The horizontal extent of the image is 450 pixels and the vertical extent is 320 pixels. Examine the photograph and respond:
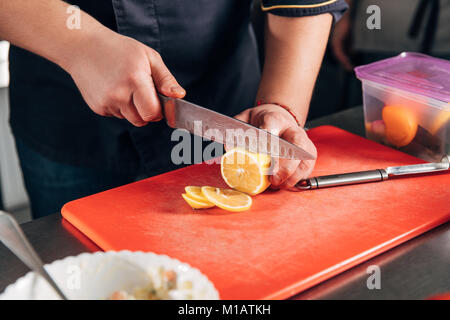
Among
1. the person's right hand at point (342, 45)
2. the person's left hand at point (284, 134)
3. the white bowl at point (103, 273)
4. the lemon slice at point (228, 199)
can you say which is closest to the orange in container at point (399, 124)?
the person's left hand at point (284, 134)

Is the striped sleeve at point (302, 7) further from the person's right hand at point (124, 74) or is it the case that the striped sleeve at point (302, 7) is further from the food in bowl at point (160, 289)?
the food in bowl at point (160, 289)

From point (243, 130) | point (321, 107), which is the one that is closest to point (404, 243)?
point (243, 130)

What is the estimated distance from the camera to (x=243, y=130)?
3.43 ft

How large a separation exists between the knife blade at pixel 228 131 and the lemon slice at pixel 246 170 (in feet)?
0.08

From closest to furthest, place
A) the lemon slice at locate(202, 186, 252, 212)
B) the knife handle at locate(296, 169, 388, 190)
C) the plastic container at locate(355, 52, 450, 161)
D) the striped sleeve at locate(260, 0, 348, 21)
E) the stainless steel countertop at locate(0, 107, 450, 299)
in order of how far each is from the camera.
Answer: the stainless steel countertop at locate(0, 107, 450, 299) < the lemon slice at locate(202, 186, 252, 212) < the knife handle at locate(296, 169, 388, 190) < the plastic container at locate(355, 52, 450, 161) < the striped sleeve at locate(260, 0, 348, 21)

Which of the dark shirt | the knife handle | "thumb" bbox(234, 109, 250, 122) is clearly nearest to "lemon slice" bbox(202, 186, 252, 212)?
the knife handle

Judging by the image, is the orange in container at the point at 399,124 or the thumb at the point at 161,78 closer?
the thumb at the point at 161,78

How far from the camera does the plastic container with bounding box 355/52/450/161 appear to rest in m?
1.25

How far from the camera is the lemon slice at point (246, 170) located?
1072 millimetres

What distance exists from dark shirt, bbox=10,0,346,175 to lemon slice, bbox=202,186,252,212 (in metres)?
0.45

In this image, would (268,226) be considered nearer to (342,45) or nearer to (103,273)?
(103,273)

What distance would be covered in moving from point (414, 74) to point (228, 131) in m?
0.63

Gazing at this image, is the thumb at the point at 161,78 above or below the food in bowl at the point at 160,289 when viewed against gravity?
above

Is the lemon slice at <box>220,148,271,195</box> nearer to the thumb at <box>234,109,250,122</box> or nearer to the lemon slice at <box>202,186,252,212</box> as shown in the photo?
the lemon slice at <box>202,186,252,212</box>
